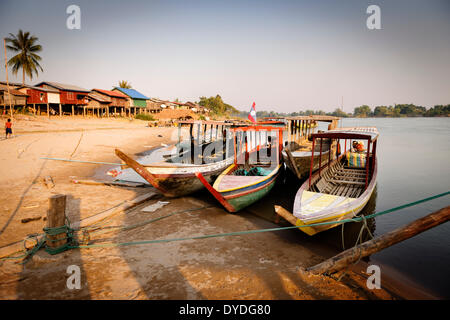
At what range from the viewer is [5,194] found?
802cm

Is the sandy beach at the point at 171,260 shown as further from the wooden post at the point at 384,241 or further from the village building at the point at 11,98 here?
the village building at the point at 11,98

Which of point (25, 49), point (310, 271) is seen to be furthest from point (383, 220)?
point (25, 49)

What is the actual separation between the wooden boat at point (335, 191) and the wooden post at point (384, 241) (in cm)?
136

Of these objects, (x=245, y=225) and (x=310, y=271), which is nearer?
(x=310, y=271)

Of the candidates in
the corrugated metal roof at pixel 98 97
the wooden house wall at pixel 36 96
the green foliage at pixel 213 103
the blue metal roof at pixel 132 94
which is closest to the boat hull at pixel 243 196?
the wooden house wall at pixel 36 96

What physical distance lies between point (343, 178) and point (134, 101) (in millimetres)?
43404

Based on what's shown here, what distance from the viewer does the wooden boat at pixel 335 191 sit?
5.54m

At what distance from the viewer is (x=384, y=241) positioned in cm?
331

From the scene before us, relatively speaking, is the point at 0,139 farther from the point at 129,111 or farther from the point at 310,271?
the point at 129,111

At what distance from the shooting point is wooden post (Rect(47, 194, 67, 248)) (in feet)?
14.6

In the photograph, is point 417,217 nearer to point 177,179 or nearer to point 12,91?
point 177,179

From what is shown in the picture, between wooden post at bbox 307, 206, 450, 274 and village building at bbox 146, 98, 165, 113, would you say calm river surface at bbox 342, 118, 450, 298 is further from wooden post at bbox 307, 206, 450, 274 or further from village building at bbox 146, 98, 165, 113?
village building at bbox 146, 98, 165, 113

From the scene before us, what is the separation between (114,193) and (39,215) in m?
2.53
